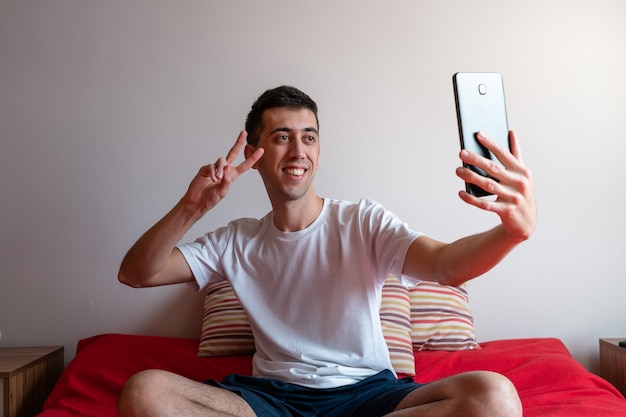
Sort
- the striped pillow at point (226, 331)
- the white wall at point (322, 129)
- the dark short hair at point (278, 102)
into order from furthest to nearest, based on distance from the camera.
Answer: the white wall at point (322, 129) → the striped pillow at point (226, 331) → the dark short hair at point (278, 102)

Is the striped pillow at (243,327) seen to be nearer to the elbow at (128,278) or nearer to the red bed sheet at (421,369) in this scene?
the red bed sheet at (421,369)

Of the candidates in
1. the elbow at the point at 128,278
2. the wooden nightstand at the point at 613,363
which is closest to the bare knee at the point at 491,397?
the elbow at the point at 128,278

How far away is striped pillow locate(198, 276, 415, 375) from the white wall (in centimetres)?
31

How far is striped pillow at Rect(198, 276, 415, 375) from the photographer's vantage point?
2248 mm

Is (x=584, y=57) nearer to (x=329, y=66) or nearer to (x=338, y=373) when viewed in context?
(x=329, y=66)

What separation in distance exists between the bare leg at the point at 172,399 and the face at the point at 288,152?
0.59m

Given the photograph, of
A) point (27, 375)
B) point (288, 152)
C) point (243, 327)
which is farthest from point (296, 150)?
point (27, 375)

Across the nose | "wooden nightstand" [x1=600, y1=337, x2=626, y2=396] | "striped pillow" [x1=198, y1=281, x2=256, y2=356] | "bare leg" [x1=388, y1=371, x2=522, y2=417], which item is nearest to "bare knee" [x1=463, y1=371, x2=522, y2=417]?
"bare leg" [x1=388, y1=371, x2=522, y2=417]

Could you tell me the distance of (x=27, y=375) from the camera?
2.31 metres

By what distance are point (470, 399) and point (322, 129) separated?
155 centimetres

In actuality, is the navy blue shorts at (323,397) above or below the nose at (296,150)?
below

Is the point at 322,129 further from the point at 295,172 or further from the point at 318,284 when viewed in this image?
the point at 318,284

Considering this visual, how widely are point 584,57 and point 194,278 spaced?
6.23 feet

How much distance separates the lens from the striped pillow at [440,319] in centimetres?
236
